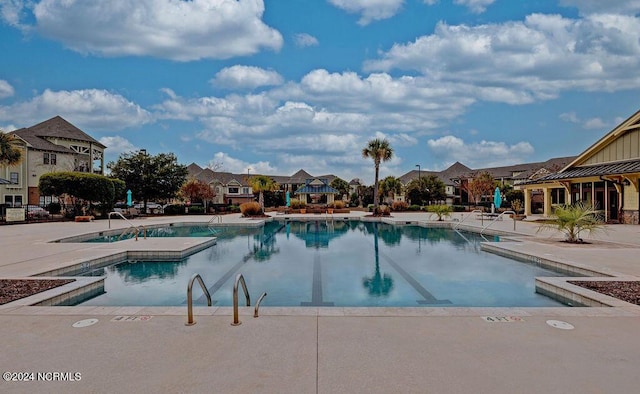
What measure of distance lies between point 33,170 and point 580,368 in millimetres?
48091

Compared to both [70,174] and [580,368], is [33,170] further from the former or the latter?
[580,368]

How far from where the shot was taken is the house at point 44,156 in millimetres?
38500

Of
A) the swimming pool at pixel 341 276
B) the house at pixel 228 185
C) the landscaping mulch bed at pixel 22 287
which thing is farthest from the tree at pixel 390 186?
the landscaping mulch bed at pixel 22 287

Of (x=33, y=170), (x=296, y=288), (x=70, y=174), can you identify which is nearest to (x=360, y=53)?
(x=296, y=288)

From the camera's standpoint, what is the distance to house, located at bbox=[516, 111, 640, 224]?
2122 centimetres

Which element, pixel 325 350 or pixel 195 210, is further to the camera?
pixel 195 210

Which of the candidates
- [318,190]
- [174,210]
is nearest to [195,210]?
[174,210]

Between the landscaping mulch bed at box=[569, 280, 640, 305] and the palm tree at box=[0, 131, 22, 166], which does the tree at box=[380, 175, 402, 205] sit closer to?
the palm tree at box=[0, 131, 22, 166]

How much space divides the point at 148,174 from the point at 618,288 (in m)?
36.6

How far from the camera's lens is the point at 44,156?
40750mm

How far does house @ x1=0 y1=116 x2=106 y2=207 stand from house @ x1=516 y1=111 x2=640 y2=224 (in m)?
43.3

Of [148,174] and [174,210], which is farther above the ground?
[148,174]

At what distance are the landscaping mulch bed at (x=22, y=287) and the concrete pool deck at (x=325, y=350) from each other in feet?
2.04

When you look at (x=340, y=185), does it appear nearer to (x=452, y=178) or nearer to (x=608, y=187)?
(x=452, y=178)
